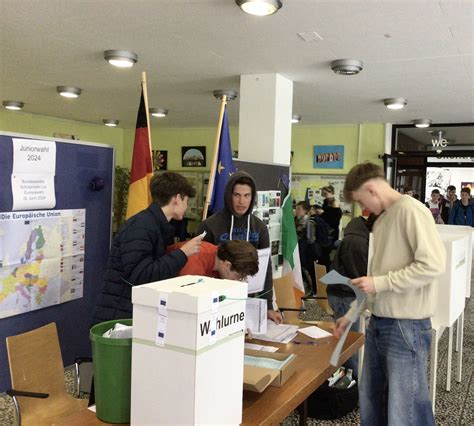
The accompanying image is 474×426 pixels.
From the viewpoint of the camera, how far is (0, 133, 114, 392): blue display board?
8.87 ft

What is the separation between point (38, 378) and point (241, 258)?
1.00m

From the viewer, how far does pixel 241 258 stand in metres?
2.04

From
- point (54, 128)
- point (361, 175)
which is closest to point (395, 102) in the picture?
point (361, 175)

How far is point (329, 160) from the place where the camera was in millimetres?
8188

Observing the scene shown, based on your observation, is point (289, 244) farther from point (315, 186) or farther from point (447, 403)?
point (315, 186)

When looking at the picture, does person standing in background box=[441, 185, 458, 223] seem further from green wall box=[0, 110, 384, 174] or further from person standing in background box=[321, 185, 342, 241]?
person standing in background box=[321, 185, 342, 241]

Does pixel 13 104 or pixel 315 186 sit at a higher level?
pixel 13 104

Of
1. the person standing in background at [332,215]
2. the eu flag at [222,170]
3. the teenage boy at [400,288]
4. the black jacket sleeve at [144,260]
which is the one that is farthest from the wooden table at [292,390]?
the person standing in background at [332,215]

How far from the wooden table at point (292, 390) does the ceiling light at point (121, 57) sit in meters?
2.70

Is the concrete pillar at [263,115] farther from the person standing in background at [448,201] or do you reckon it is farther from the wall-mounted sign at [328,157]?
the person standing in background at [448,201]

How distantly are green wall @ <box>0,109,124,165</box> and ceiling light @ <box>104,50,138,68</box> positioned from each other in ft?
13.1

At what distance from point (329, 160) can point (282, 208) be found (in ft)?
12.4

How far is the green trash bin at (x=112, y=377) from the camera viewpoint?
4.45 ft

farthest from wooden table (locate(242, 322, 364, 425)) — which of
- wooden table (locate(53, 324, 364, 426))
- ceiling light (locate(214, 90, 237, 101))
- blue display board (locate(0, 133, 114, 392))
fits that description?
ceiling light (locate(214, 90, 237, 101))
